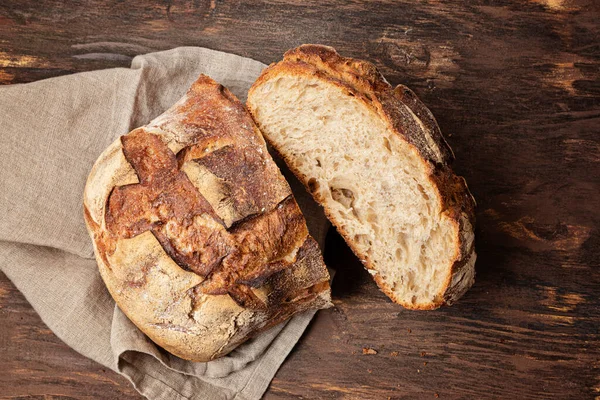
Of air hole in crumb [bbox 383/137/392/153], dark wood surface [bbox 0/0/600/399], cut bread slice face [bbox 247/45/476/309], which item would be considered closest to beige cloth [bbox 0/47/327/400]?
dark wood surface [bbox 0/0/600/399]

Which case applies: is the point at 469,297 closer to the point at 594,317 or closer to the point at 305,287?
the point at 594,317

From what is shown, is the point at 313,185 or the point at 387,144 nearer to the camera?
the point at 387,144

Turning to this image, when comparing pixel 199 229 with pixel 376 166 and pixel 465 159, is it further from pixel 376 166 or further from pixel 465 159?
pixel 465 159

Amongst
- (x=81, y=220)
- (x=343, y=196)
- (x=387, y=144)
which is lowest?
(x=81, y=220)

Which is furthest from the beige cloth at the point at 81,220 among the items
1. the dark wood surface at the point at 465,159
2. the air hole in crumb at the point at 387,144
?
the air hole in crumb at the point at 387,144

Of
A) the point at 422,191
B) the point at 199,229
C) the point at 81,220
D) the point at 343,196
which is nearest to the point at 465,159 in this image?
the point at 422,191

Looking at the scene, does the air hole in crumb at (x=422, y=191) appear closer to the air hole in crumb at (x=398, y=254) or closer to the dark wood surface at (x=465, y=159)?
the air hole in crumb at (x=398, y=254)

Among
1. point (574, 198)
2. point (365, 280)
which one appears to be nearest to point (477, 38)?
point (574, 198)
